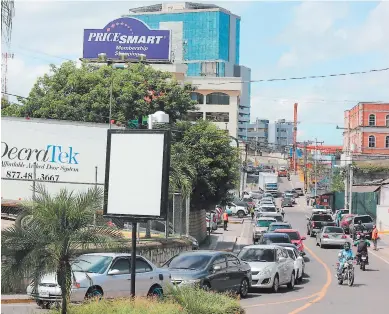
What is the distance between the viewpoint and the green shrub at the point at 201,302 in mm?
12327

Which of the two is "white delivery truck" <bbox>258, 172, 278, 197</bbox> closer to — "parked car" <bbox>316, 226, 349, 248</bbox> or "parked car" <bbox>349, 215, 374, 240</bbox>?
"parked car" <bbox>349, 215, 374, 240</bbox>

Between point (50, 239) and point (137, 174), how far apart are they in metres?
2.02

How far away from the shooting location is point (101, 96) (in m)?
43.8

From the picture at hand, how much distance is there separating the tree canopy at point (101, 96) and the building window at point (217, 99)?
173ft

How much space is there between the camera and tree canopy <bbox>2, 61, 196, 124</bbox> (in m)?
42.9

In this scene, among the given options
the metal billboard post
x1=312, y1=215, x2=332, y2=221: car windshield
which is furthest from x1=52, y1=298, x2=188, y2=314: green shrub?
x1=312, y1=215, x2=332, y2=221: car windshield

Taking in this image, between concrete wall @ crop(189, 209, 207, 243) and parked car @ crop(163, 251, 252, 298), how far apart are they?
16211 mm

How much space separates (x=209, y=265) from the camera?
19.2m

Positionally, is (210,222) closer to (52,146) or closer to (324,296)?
(52,146)

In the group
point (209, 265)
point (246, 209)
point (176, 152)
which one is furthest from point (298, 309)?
point (246, 209)

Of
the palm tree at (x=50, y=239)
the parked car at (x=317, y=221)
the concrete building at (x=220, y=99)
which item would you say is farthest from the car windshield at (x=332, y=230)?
the concrete building at (x=220, y=99)

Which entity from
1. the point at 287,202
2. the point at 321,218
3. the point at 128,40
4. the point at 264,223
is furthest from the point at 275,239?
the point at 287,202

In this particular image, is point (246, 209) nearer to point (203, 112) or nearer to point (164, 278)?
point (203, 112)

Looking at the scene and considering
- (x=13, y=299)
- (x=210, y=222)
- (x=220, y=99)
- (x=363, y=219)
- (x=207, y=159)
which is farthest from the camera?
(x=220, y=99)
